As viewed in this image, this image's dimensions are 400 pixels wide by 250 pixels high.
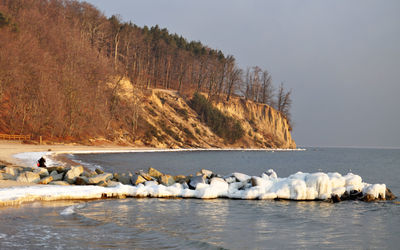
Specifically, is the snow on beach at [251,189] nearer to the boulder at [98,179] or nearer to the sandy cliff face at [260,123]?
the boulder at [98,179]

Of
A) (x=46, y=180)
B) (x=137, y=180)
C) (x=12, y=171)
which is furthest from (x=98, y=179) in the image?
(x=12, y=171)

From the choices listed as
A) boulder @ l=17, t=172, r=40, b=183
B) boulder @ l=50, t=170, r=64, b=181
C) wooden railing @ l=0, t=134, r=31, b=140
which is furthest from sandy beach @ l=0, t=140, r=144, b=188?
boulder @ l=50, t=170, r=64, b=181

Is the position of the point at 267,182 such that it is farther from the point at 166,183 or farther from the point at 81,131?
the point at 81,131

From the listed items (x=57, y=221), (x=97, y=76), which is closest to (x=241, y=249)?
(x=57, y=221)

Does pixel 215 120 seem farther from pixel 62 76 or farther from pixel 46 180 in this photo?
pixel 46 180

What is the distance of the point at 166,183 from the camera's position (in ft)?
68.7

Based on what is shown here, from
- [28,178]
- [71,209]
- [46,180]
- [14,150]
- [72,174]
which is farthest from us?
[14,150]

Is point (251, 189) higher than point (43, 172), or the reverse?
point (251, 189)

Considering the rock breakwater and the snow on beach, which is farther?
the rock breakwater

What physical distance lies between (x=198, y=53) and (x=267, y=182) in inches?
4373

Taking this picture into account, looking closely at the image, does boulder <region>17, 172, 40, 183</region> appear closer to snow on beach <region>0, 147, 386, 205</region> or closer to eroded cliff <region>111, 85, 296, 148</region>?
snow on beach <region>0, 147, 386, 205</region>

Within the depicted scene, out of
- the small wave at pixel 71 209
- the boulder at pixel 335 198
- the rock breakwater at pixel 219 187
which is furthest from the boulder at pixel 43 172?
the boulder at pixel 335 198

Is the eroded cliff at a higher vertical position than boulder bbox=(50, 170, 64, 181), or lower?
higher

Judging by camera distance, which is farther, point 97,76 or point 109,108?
point 109,108
